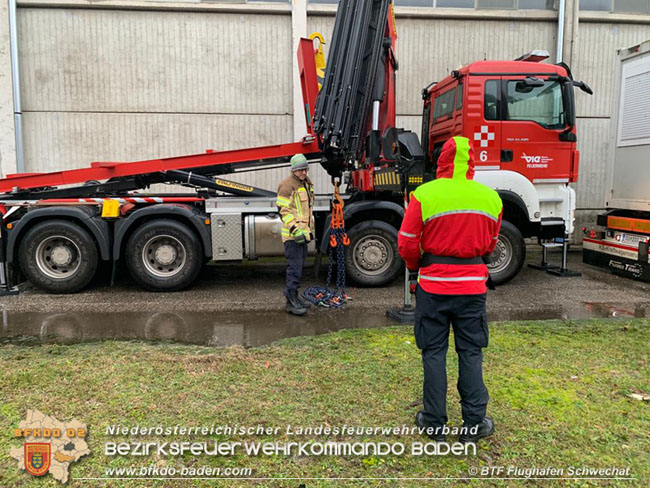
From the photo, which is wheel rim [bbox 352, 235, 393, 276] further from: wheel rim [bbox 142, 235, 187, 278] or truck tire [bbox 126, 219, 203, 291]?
wheel rim [bbox 142, 235, 187, 278]

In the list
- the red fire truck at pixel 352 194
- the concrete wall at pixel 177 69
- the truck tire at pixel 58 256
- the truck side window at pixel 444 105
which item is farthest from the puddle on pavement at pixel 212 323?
the concrete wall at pixel 177 69

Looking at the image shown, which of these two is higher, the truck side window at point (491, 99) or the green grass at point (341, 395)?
the truck side window at point (491, 99)

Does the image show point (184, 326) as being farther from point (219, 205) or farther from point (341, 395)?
point (341, 395)

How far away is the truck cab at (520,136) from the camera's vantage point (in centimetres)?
669

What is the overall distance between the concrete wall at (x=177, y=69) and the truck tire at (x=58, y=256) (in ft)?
12.5

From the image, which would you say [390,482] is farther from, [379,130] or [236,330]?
[379,130]

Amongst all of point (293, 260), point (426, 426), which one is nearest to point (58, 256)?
point (293, 260)

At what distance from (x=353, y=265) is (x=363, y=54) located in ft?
9.45

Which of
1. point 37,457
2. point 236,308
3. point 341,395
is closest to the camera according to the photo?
point 37,457

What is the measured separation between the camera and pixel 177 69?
1009cm

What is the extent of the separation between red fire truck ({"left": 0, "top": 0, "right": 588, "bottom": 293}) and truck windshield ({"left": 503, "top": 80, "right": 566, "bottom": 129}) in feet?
0.05

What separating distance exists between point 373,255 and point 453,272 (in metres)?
4.29

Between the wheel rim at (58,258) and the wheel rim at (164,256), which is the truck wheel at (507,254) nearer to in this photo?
the wheel rim at (164,256)

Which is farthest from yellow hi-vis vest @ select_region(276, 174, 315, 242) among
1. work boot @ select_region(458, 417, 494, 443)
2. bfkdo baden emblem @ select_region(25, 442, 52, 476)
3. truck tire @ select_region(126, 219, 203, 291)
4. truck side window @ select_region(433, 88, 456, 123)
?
bfkdo baden emblem @ select_region(25, 442, 52, 476)
